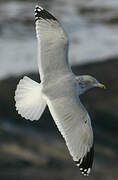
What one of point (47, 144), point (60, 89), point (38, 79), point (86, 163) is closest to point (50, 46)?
point (60, 89)

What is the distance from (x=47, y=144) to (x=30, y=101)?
243 centimetres

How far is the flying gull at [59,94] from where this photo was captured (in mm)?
2795

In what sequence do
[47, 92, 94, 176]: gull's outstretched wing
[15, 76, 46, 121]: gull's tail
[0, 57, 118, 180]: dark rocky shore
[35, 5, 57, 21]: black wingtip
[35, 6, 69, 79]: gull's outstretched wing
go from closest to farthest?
[47, 92, 94, 176]: gull's outstretched wing < [15, 76, 46, 121]: gull's tail < [35, 6, 69, 79]: gull's outstretched wing < [35, 5, 57, 21]: black wingtip < [0, 57, 118, 180]: dark rocky shore

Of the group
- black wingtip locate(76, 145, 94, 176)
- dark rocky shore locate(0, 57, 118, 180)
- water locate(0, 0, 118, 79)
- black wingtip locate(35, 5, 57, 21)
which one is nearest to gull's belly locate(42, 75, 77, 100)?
black wingtip locate(76, 145, 94, 176)

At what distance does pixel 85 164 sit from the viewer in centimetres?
281

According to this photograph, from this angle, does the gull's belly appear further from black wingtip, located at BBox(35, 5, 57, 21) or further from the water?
the water

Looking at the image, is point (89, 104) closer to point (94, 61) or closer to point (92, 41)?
point (94, 61)

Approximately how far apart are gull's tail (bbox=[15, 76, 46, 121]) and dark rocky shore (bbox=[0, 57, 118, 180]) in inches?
77.3

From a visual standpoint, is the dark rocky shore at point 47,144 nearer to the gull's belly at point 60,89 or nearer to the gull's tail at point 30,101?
the gull's tail at point 30,101

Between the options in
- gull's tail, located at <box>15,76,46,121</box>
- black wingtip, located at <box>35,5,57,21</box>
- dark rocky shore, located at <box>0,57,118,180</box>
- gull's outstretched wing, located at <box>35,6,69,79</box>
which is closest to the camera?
gull's tail, located at <box>15,76,46,121</box>

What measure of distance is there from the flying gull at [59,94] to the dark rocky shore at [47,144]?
79.7 inches

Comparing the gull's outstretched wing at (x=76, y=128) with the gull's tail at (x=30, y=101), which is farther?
the gull's tail at (x=30, y=101)

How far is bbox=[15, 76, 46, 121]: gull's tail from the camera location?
114 inches

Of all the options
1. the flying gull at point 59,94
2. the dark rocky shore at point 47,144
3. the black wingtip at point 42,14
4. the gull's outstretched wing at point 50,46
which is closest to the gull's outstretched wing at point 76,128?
the flying gull at point 59,94
